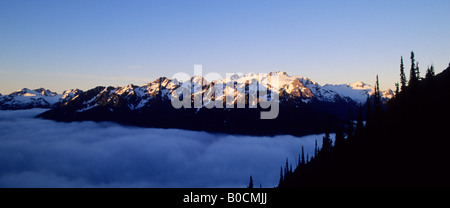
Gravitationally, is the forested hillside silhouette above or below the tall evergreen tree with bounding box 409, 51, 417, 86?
below

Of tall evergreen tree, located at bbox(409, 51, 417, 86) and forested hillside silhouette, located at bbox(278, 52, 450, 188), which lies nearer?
forested hillside silhouette, located at bbox(278, 52, 450, 188)

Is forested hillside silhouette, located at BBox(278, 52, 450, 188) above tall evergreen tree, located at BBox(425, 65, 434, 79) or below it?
below

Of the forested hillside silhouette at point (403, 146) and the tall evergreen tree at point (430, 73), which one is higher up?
the tall evergreen tree at point (430, 73)

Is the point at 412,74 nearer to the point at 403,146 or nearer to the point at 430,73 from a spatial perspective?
the point at 430,73

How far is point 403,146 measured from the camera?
69.8 metres

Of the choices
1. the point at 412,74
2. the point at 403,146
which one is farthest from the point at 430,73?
the point at 403,146

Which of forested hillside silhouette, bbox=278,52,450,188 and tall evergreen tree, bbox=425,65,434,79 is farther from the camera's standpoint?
tall evergreen tree, bbox=425,65,434,79

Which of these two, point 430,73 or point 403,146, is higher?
point 430,73

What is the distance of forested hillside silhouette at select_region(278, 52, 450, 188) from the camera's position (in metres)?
58.0

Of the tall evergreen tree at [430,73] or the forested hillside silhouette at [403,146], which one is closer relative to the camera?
the forested hillside silhouette at [403,146]

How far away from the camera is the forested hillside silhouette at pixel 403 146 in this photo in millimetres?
58000

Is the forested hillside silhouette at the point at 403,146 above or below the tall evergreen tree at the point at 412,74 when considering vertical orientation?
below

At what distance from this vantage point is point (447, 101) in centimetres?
7481
